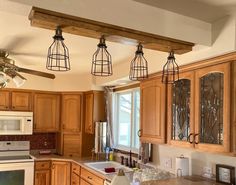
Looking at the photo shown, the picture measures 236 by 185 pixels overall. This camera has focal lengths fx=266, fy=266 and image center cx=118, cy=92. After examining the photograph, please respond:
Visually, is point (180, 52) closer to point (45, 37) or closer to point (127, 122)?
point (45, 37)

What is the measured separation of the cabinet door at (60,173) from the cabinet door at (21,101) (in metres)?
1.14

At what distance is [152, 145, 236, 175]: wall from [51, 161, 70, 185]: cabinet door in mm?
1809

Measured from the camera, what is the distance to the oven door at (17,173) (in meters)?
4.32

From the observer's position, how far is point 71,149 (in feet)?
16.5

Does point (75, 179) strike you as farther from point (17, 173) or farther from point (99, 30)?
point (99, 30)

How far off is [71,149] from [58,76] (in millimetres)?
1426

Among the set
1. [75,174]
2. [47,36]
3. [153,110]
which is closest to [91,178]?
[75,174]

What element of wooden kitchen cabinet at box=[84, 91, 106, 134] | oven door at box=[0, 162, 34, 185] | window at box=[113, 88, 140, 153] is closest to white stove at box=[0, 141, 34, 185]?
oven door at box=[0, 162, 34, 185]

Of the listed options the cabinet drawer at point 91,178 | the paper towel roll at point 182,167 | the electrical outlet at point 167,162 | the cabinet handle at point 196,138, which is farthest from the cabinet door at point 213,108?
the cabinet drawer at point 91,178

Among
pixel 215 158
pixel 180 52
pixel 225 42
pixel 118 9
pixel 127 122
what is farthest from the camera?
pixel 127 122

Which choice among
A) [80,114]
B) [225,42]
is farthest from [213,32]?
[80,114]

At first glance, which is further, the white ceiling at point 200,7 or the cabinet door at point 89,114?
the cabinet door at point 89,114

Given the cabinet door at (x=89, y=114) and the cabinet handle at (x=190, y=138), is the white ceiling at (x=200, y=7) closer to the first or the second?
the cabinet handle at (x=190, y=138)

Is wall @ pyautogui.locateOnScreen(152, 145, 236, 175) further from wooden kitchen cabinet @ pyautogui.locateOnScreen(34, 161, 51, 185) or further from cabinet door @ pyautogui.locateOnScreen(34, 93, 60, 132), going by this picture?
cabinet door @ pyautogui.locateOnScreen(34, 93, 60, 132)
